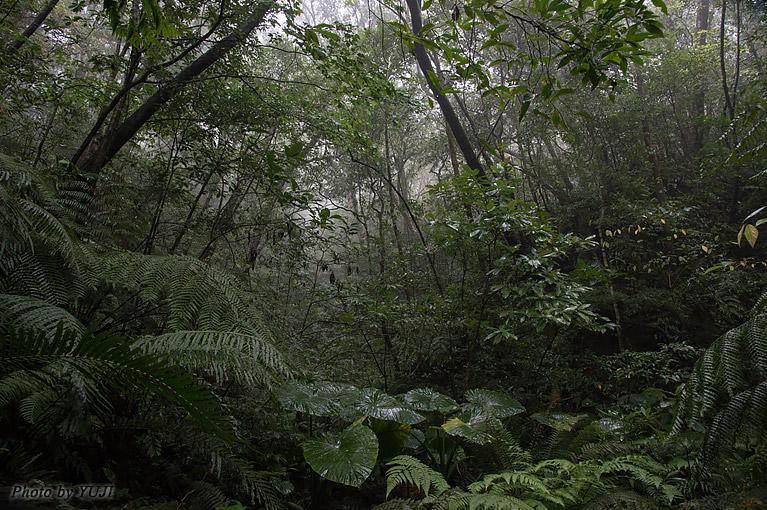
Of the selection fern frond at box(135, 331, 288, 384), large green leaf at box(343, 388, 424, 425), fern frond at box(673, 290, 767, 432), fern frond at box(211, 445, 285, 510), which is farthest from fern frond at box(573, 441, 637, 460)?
fern frond at box(135, 331, 288, 384)

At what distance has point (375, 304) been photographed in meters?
3.82

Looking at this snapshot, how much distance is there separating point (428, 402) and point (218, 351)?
176 centimetres

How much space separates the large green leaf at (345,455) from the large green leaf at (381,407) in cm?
17

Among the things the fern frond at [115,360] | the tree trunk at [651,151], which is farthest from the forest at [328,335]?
the tree trunk at [651,151]

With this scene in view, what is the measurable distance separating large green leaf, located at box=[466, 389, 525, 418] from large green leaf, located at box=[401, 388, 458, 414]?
176 mm

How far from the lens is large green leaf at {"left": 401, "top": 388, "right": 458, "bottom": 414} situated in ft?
8.13

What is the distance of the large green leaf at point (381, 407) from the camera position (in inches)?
85.0

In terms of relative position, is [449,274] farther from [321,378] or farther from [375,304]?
[321,378]

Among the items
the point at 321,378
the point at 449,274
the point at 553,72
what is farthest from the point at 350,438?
the point at 553,72

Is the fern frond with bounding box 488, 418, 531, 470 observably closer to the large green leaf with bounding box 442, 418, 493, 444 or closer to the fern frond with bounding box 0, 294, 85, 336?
the large green leaf with bounding box 442, 418, 493, 444

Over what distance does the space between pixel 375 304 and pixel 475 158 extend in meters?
2.45

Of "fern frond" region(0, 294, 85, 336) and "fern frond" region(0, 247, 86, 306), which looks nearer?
"fern frond" region(0, 294, 85, 336)

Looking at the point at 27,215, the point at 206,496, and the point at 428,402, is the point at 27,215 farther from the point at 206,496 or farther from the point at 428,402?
the point at 428,402

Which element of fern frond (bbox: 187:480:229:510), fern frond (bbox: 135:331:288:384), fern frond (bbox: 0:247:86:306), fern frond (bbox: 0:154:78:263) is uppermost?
fern frond (bbox: 0:154:78:263)
